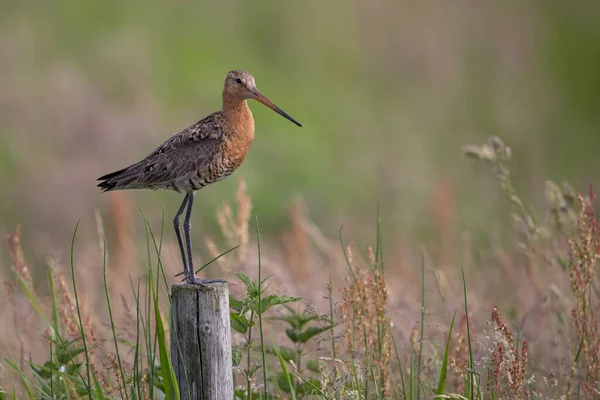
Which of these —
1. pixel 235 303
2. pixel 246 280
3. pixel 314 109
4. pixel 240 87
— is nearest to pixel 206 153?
pixel 240 87

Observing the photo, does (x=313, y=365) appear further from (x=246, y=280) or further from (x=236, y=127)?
(x=236, y=127)

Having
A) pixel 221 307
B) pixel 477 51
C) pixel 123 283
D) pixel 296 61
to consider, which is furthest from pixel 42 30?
pixel 221 307

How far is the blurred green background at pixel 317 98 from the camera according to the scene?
48.5ft

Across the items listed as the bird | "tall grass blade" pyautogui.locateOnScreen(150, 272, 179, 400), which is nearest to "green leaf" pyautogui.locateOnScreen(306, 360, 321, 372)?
the bird

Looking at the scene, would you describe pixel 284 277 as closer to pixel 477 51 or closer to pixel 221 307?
pixel 221 307

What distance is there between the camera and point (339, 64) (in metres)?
19.8

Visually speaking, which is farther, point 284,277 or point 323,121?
point 323,121

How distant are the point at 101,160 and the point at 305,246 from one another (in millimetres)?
7889

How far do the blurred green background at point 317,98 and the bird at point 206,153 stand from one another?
26.1ft

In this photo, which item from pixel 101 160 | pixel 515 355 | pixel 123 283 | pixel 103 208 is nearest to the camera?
pixel 515 355

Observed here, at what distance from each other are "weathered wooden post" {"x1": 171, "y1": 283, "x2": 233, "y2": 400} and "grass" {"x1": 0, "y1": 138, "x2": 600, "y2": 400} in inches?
3.9

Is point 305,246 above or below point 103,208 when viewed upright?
below

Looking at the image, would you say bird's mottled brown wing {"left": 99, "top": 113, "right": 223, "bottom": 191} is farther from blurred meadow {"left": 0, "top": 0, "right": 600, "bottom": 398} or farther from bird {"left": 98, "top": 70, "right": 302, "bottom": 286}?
blurred meadow {"left": 0, "top": 0, "right": 600, "bottom": 398}

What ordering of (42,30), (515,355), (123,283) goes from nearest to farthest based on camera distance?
(515,355), (123,283), (42,30)
